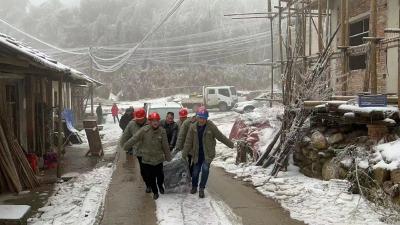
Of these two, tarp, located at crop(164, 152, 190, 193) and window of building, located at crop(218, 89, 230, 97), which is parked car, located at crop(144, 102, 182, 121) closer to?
tarp, located at crop(164, 152, 190, 193)

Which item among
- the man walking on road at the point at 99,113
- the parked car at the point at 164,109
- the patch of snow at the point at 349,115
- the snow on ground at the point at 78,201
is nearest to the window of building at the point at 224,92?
the man walking on road at the point at 99,113

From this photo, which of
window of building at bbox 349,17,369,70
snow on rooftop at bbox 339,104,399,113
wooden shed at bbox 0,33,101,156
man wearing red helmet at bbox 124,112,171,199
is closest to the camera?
snow on rooftop at bbox 339,104,399,113

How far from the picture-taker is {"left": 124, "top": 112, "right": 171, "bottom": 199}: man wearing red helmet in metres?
7.84

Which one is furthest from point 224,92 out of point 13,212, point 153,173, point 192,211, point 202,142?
point 13,212

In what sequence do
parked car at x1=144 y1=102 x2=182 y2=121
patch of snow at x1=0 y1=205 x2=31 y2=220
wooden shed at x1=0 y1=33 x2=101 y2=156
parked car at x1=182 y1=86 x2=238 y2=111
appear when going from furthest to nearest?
parked car at x1=182 y1=86 x2=238 y2=111 → parked car at x1=144 y1=102 x2=182 y2=121 → wooden shed at x1=0 y1=33 x2=101 y2=156 → patch of snow at x1=0 y1=205 x2=31 y2=220

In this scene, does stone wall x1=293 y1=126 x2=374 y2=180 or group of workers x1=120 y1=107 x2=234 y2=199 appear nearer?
group of workers x1=120 y1=107 x2=234 y2=199

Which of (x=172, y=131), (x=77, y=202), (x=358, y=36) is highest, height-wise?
(x=358, y=36)

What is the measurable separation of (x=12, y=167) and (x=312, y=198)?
5643mm

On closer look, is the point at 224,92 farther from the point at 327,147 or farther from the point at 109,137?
the point at 327,147

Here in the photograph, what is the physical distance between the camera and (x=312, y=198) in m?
7.77

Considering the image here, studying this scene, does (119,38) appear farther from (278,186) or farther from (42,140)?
(278,186)

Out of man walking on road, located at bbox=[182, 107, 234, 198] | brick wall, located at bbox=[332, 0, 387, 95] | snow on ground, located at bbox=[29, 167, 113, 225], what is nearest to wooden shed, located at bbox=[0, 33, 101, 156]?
snow on ground, located at bbox=[29, 167, 113, 225]

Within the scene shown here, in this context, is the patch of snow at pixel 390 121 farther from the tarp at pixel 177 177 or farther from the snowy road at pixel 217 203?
the tarp at pixel 177 177

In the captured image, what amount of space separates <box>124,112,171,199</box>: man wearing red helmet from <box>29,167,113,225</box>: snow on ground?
98cm
